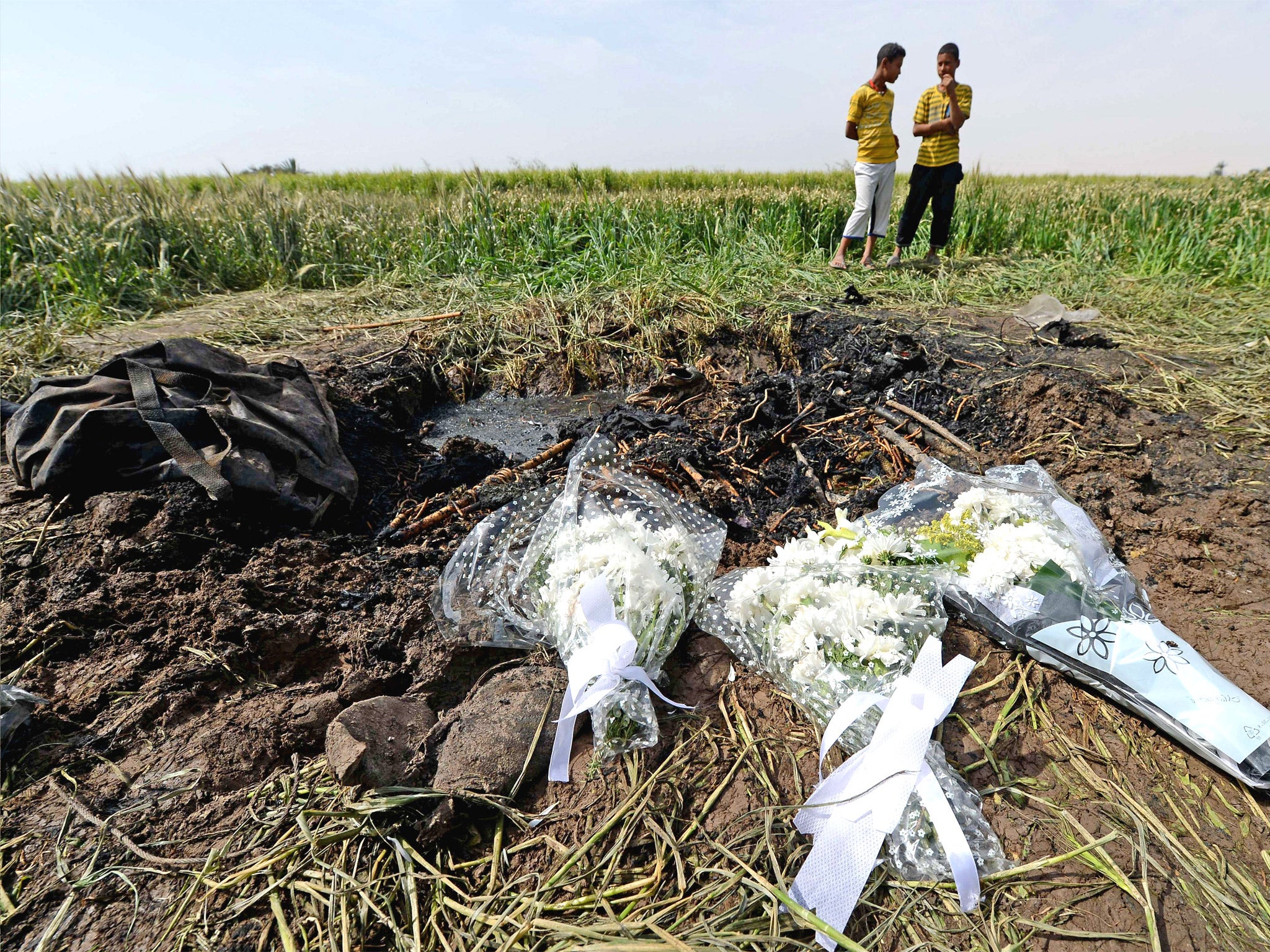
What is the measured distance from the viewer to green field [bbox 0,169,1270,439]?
17.2 feet

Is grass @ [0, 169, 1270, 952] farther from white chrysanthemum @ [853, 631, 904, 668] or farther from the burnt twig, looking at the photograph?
the burnt twig

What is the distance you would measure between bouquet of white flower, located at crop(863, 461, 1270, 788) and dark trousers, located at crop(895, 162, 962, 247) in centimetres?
552

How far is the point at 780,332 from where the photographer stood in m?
4.77

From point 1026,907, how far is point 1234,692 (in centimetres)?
82

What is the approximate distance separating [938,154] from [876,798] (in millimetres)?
7097

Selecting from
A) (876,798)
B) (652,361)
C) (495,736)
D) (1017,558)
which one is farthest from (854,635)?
(652,361)

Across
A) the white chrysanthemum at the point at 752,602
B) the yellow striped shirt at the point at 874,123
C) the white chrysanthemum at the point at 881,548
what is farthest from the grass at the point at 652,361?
the yellow striped shirt at the point at 874,123

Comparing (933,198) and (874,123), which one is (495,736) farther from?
(933,198)

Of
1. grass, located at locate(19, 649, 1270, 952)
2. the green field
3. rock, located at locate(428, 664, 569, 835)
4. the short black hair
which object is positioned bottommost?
grass, located at locate(19, 649, 1270, 952)

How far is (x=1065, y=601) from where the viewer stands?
178 centimetres

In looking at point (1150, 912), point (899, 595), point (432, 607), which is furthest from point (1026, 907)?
point (432, 607)

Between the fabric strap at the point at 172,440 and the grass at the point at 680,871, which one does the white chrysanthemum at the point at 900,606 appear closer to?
the grass at the point at 680,871

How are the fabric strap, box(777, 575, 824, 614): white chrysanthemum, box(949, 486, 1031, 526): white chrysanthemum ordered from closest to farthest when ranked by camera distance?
box(777, 575, 824, 614): white chrysanthemum → box(949, 486, 1031, 526): white chrysanthemum → the fabric strap

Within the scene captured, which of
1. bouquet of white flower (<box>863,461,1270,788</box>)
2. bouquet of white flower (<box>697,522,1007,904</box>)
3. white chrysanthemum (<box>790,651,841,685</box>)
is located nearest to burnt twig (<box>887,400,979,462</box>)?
bouquet of white flower (<box>863,461,1270,788</box>)
